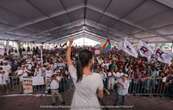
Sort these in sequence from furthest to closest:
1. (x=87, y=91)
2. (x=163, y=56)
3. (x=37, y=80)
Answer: (x=37, y=80) < (x=163, y=56) < (x=87, y=91)

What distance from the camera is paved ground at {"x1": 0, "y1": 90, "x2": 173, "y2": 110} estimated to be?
9.18m

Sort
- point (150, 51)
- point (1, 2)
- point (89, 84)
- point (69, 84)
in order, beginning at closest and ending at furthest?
point (89, 84) < point (150, 51) < point (69, 84) < point (1, 2)

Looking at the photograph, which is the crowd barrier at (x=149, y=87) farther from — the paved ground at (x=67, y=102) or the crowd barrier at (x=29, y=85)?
the crowd barrier at (x=29, y=85)

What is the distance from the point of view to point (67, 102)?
9.66 metres

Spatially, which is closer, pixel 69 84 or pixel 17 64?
pixel 69 84

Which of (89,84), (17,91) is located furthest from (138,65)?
(89,84)

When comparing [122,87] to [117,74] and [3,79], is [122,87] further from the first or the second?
[3,79]

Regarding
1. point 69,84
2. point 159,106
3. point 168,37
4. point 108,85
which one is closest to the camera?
point 159,106

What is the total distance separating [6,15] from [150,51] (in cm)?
1134

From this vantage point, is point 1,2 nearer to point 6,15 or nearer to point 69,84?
point 6,15

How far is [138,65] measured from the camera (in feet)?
40.3

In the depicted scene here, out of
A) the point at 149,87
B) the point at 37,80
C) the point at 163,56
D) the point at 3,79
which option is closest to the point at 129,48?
the point at 163,56

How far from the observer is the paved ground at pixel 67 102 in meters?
9.18

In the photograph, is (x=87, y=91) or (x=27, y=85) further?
(x=27, y=85)
